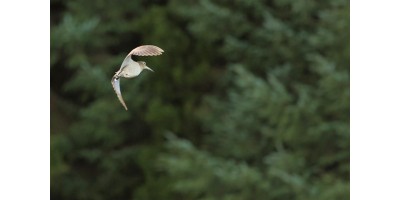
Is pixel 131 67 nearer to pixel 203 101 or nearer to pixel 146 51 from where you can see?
pixel 146 51

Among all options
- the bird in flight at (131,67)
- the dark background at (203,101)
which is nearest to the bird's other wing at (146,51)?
the bird in flight at (131,67)

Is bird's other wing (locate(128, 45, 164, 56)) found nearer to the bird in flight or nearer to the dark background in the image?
the bird in flight

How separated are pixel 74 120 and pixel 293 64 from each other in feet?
2.97

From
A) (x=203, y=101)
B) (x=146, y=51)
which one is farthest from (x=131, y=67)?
(x=203, y=101)

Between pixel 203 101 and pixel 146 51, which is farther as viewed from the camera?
pixel 203 101

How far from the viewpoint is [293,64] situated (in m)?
3.12

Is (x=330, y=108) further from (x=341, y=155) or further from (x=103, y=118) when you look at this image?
(x=103, y=118)

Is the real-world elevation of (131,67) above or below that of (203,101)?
below

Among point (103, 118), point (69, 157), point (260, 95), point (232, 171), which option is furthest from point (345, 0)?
point (69, 157)

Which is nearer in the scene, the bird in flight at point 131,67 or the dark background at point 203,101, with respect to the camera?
the bird in flight at point 131,67

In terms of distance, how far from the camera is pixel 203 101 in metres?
3.12

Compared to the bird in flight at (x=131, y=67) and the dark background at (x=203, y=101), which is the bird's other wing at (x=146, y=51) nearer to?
the bird in flight at (x=131, y=67)

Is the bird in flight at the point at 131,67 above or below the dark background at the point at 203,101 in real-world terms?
below

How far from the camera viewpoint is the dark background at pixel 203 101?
115 inches
